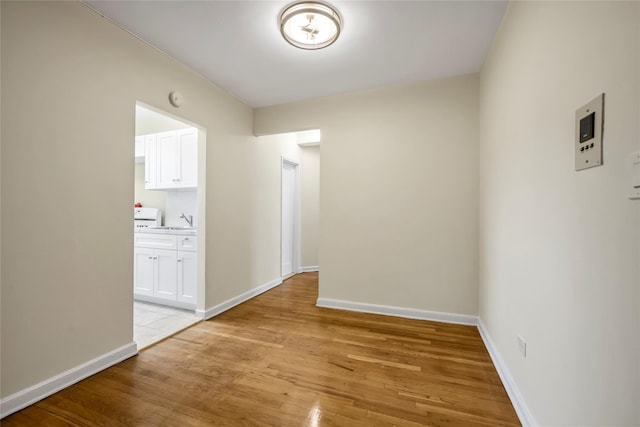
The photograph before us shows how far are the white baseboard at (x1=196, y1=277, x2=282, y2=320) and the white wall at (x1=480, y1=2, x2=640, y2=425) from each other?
2.78 meters

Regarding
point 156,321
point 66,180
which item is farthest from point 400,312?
point 66,180

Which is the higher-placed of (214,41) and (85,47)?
(214,41)

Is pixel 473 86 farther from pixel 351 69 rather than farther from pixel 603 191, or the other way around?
pixel 603 191

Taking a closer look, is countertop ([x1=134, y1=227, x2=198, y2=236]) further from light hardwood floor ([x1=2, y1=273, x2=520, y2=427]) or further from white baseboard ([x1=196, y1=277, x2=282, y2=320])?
light hardwood floor ([x1=2, y1=273, x2=520, y2=427])

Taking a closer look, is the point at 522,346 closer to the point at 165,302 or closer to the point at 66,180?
the point at 66,180

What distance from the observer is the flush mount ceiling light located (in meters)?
1.87

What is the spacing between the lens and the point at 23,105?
5.28 feet

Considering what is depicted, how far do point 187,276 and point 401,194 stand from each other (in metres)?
2.68

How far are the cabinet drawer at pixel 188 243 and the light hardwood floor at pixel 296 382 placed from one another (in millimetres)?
874

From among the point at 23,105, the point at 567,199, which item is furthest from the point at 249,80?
the point at 567,199

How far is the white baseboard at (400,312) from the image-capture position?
2.86 m

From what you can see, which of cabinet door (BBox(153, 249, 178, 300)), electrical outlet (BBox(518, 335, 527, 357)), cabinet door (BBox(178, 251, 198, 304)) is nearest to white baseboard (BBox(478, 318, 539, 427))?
electrical outlet (BBox(518, 335, 527, 357))

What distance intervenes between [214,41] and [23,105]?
1.38 metres

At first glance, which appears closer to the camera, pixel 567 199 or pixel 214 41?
pixel 567 199
